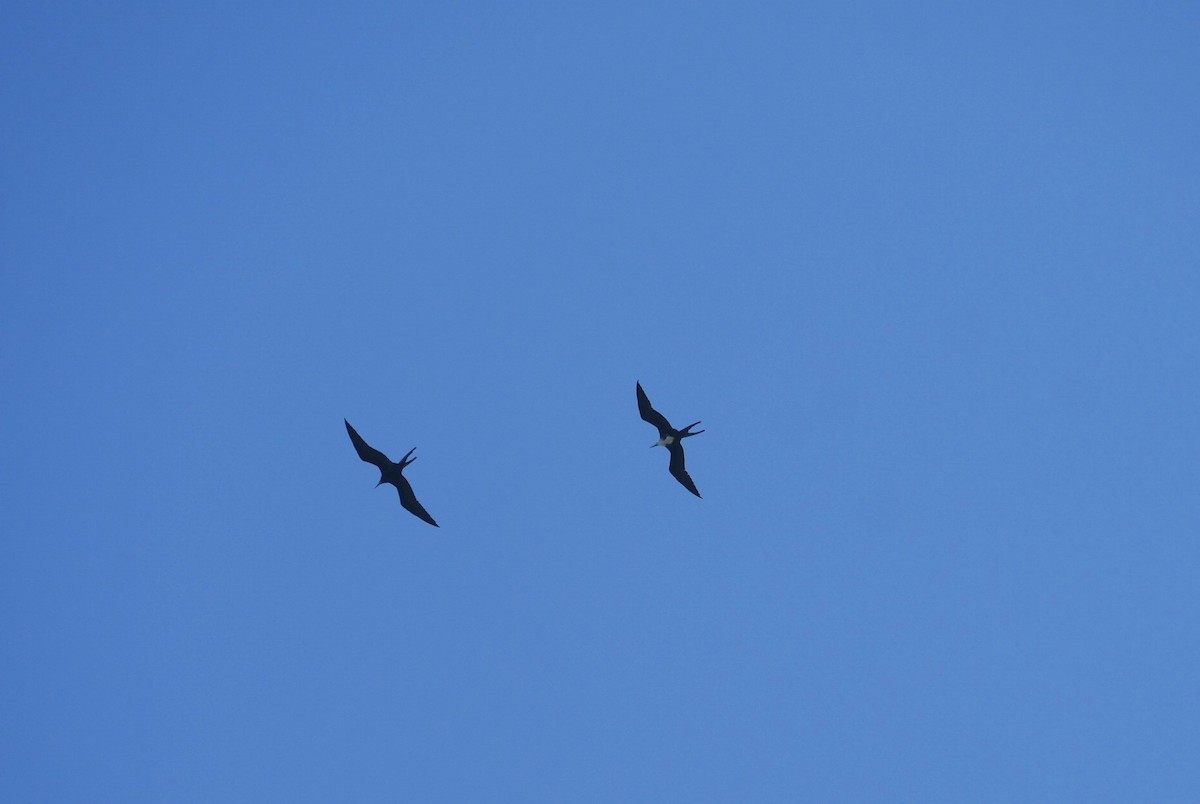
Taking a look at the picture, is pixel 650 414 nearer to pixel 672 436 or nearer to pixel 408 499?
pixel 672 436

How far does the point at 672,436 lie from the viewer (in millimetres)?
28797

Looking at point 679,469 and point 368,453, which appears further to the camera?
point 679,469

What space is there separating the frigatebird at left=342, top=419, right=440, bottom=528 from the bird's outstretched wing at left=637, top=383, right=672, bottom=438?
21.0 ft

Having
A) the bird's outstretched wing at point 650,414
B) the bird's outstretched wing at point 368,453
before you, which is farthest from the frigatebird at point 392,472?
the bird's outstretched wing at point 650,414

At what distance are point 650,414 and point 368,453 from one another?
26.0 feet

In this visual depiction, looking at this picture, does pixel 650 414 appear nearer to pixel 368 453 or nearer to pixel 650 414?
pixel 650 414

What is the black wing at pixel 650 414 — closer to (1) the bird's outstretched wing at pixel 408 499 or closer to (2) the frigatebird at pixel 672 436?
(2) the frigatebird at pixel 672 436

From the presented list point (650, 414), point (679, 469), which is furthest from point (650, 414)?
point (679, 469)

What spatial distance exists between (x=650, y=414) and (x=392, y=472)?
736 centimetres

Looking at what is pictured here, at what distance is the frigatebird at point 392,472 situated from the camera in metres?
28.5

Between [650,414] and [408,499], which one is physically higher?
[650,414]

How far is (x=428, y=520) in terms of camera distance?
2853cm

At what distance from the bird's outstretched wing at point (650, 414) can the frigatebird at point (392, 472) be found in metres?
6.41

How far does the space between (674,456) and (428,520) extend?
7.10 meters
